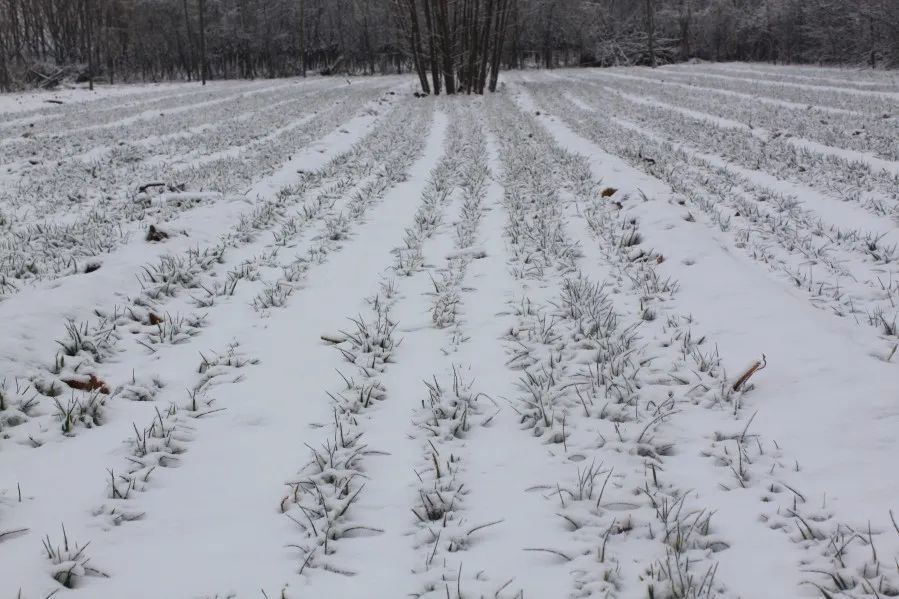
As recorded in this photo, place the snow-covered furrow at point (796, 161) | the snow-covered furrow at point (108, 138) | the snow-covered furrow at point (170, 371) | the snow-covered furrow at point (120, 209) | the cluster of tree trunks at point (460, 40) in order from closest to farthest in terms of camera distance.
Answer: the snow-covered furrow at point (170, 371) < the snow-covered furrow at point (120, 209) < the snow-covered furrow at point (796, 161) < the snow-covered furrow at point (108, 138) < the cluster of tree trunks at point (460, 40)

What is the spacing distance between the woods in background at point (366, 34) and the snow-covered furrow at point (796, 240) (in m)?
40.1

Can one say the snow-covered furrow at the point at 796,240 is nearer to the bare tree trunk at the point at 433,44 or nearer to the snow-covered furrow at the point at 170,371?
the snow-covered furrow at the point at 170,371

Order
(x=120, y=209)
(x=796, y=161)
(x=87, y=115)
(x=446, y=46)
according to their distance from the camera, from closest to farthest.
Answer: (x=120, y=209)
(x=796, y=161)
(x=87, y=115)
(x=446, y=46)

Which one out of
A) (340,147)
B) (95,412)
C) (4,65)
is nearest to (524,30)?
(4,65)

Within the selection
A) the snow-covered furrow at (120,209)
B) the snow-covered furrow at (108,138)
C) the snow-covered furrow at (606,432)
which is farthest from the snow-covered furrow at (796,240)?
the snow-covered furrow at (108,138)

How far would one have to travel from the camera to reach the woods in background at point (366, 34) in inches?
1826

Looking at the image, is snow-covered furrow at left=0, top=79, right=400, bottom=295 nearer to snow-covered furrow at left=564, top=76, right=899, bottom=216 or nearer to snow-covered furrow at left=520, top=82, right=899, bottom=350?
snow-covered furrow at left=520, top=82, right=899, bottom=350

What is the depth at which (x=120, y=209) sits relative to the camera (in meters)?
7.59

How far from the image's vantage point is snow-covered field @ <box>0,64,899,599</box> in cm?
225

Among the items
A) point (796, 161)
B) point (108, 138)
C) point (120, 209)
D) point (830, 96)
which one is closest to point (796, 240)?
point (796, 161)

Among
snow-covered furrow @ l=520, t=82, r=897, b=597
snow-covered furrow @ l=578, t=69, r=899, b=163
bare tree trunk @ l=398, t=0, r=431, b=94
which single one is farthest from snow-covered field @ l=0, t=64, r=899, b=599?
bare tree trunk @ l=398, t=0, r=431, b=94

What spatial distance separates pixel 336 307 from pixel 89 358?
1788 millimetres

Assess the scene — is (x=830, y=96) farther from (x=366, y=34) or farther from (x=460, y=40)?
(x=366, y=34)

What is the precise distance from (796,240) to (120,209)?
26.6 ft
